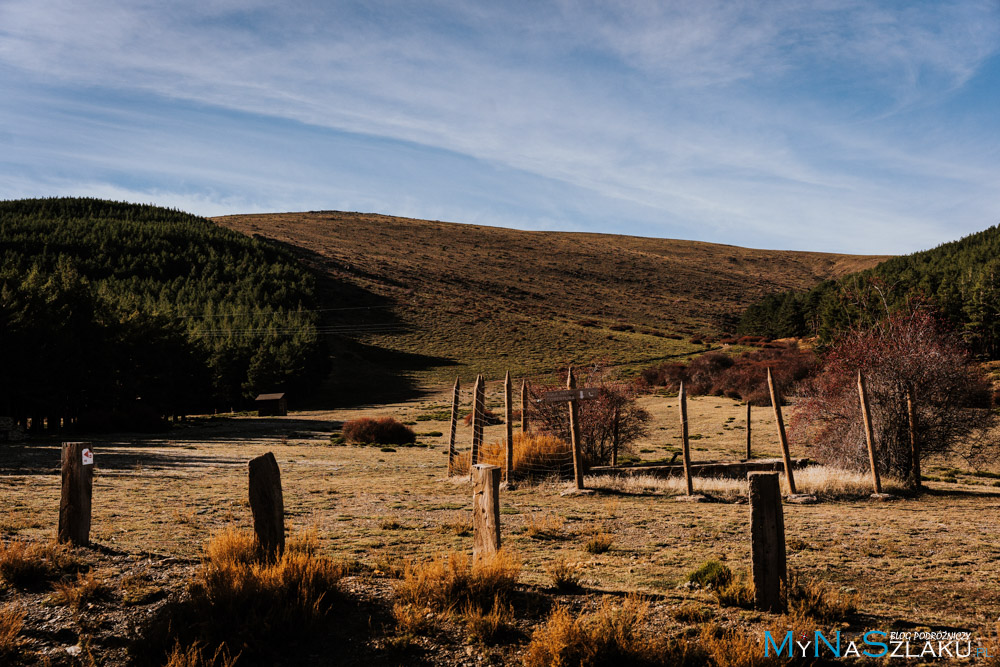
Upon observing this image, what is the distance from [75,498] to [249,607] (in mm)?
A: 3704

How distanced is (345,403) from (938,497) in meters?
63.4

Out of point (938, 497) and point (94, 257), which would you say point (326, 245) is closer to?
point (94, 257)

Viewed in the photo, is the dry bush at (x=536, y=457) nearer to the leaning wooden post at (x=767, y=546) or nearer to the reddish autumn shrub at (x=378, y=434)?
the leaning wooden post at (x=767, y=546)

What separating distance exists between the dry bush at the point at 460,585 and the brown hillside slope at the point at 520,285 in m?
57.8

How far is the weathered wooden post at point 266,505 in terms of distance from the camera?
7000mm

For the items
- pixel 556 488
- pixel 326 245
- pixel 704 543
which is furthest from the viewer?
pixel 326 245

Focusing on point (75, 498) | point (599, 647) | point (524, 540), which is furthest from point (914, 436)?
point (75, 498)

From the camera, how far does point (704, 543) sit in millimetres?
10016

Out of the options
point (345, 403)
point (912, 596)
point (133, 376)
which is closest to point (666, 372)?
point (345, 403)

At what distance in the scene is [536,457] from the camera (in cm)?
1792

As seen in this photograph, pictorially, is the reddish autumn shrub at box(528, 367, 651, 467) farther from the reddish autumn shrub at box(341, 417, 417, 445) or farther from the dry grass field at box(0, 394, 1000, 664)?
the reddish autumn shrub at box(341, 417, 417, 445)

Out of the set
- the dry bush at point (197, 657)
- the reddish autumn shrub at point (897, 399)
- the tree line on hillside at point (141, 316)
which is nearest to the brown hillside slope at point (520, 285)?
the tree line on hillside at point (141, 316)

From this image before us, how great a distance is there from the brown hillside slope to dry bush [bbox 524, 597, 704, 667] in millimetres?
58617

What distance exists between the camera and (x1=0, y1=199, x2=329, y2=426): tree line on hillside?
3509 cm
